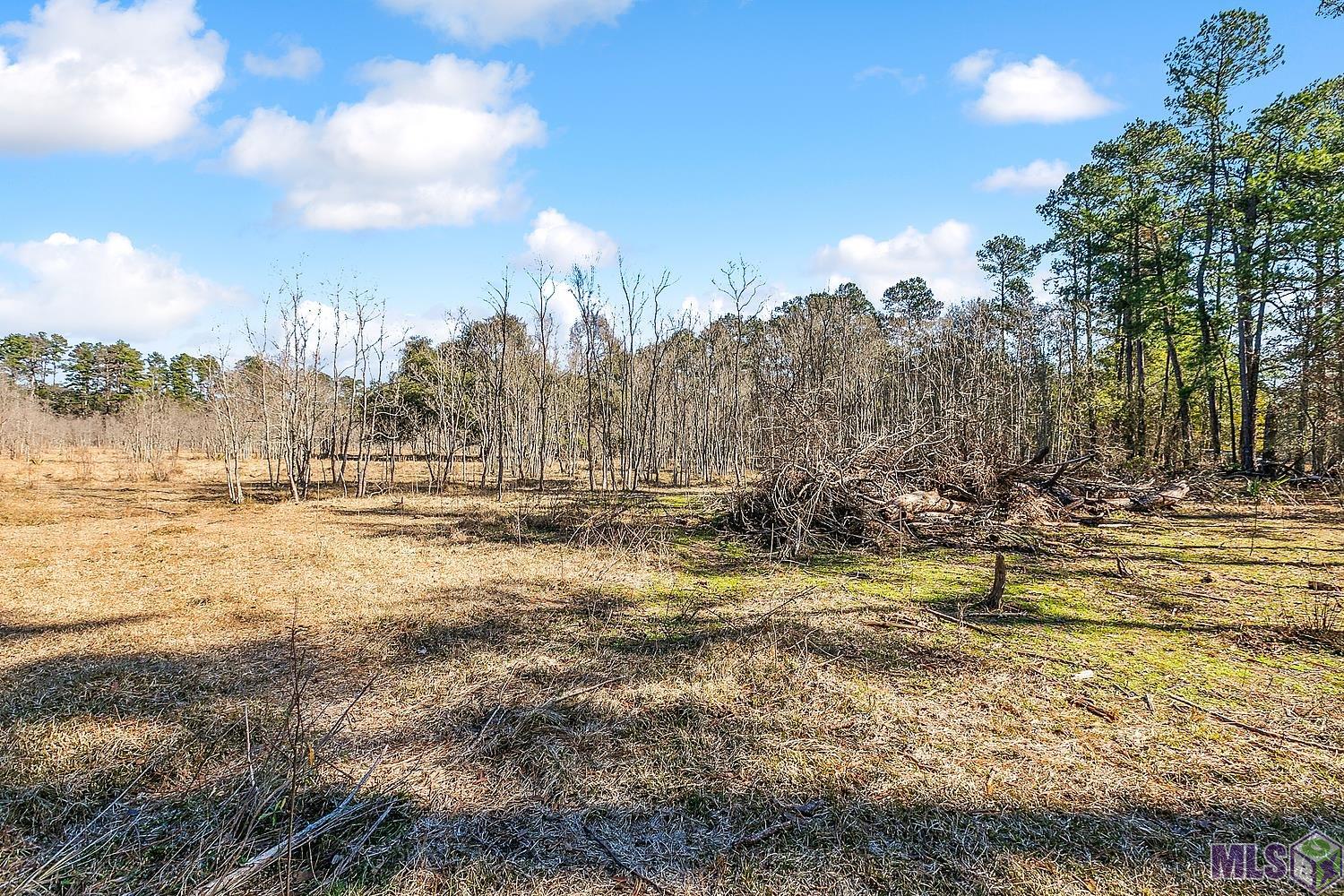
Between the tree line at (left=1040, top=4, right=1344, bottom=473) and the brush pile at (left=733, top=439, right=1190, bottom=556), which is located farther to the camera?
the tree line at (left=1040, top=4, right=1344, bottom=473)

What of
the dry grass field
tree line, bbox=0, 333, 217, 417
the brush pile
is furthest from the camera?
tree line, bbox=0, 333, 217, 417

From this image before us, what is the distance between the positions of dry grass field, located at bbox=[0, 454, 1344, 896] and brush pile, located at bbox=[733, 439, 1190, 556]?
53.7 inches

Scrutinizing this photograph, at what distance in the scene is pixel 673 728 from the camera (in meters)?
3.38

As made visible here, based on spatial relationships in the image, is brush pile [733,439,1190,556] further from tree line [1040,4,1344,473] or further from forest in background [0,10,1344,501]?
tree line [1040,4,1344,473]

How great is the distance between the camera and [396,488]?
1900 cm

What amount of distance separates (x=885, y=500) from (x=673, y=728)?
6.14 metres

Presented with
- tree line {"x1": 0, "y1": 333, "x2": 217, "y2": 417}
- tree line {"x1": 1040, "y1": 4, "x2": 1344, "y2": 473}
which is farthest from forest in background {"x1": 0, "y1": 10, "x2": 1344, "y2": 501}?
tree line {"x1": 0, "y1": 333, "x2": 217, "y2": 417}

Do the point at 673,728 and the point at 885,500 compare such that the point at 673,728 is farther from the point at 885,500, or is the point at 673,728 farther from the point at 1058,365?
the point at 1058,365

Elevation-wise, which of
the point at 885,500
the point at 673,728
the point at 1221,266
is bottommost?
the point at 673,728

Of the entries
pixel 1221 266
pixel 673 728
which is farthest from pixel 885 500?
pixel 1221 266

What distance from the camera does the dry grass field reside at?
91.2 inches

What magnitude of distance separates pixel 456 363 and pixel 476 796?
23.2 metres

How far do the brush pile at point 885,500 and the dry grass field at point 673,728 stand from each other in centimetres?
136

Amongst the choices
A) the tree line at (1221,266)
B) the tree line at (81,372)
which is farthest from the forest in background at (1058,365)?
the tree line at (81,372)
